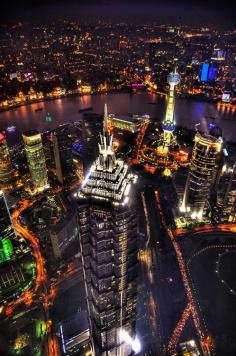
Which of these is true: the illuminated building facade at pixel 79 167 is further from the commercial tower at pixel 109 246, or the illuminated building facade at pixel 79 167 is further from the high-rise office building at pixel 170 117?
the commercial tower at pixel 109 246

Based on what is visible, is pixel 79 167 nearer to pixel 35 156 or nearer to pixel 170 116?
pixel 35 156

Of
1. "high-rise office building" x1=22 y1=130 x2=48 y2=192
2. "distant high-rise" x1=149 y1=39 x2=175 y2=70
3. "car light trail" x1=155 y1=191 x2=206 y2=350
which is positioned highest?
"distant high-rise" x1=149 y1=39 x2=175 y2=70

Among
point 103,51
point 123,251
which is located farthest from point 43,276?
point 103,51

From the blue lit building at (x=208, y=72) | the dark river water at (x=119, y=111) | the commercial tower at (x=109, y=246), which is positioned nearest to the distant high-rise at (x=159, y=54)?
the blue lit building at (x=208, y=72)

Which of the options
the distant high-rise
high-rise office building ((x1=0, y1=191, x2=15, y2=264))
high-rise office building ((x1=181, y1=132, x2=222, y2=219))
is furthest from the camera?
the distant high-rise

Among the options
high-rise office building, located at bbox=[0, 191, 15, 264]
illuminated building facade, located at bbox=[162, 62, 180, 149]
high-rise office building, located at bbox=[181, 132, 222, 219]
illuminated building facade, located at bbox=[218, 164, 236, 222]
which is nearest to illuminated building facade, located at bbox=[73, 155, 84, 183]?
high-rise office building, located at bbox=[0, 191, 15, 264]

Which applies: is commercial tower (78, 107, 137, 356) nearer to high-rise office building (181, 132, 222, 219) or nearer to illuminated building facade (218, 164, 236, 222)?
high-rise office building (181, 132, 222, 219)
